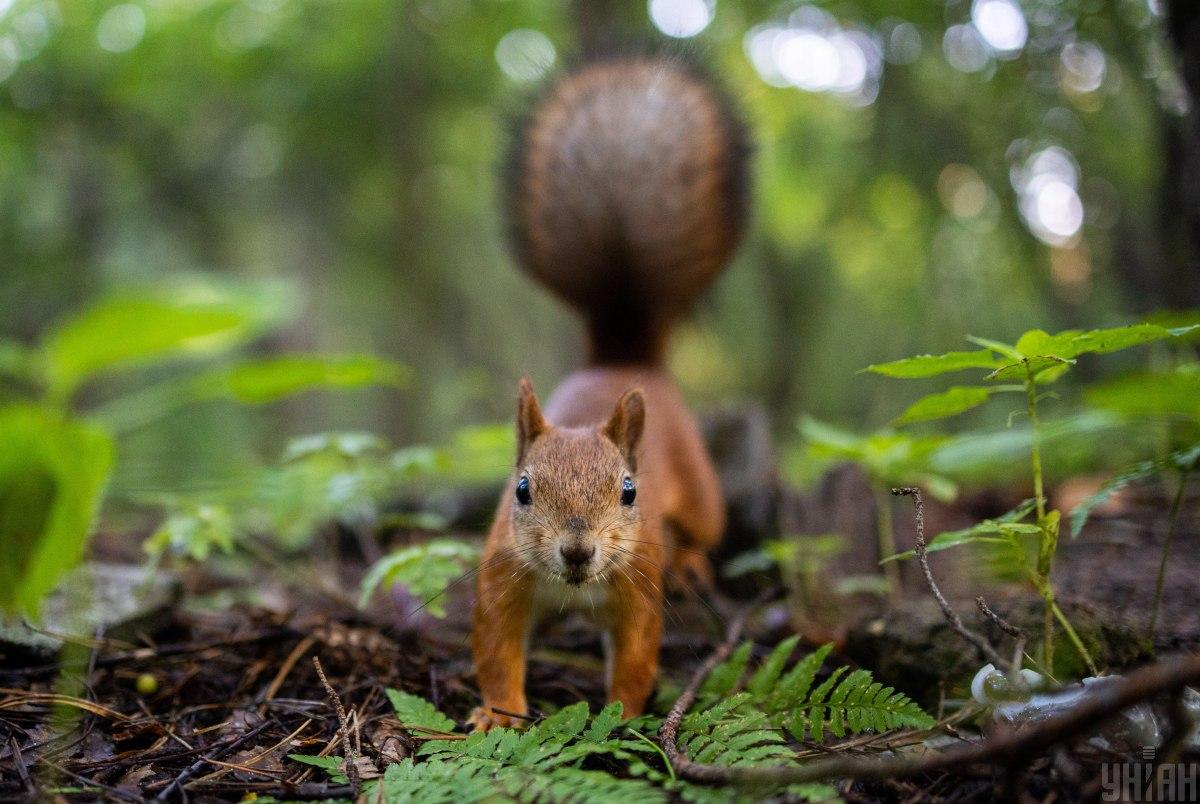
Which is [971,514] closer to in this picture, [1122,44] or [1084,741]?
[1122,44]

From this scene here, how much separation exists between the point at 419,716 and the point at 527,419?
82 centimetres

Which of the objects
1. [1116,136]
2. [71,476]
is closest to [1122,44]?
[1116,136]

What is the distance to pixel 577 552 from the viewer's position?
168cm

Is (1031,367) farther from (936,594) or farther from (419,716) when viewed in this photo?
(419,716)

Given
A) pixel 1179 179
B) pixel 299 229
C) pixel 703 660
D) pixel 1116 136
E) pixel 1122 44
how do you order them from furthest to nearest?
1. pixel 299 229
2. pixel 1116 136
3. pixel 1122 44
4. pixel 1179 179
5. pixel 703 660

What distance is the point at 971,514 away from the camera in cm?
359

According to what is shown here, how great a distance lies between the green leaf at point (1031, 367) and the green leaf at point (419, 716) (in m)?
1.13

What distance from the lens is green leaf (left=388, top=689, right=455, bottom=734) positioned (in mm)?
1461

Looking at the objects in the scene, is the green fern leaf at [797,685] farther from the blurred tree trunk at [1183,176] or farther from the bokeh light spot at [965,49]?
the bokeh light spot at [965,49]

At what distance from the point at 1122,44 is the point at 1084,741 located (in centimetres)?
353

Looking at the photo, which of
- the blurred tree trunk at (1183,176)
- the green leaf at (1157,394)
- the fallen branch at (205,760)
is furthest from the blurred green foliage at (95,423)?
the blurred tree trunk at (1183,176)

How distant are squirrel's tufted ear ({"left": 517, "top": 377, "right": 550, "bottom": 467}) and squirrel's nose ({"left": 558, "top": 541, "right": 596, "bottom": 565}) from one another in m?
0.46

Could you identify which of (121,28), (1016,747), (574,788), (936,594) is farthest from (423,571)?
(121,28)

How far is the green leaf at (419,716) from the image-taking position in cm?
146
